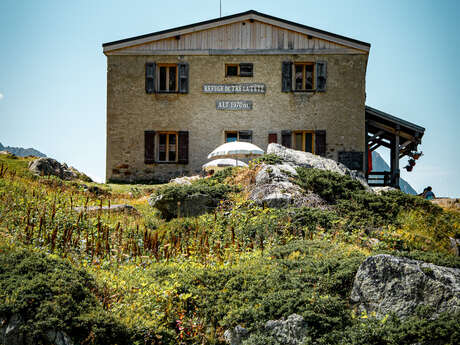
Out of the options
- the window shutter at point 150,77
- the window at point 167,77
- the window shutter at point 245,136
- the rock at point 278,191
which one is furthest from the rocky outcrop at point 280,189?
the window shutter at point 150,77

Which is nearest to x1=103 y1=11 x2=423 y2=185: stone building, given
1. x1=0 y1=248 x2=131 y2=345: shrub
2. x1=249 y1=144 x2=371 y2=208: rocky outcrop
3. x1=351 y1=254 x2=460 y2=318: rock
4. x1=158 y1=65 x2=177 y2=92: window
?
x1=158 y1=65 x2=177 y2=92: window

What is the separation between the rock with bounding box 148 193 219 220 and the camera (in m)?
8.91

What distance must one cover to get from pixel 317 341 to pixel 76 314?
225cm

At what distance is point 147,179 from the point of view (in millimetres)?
19125

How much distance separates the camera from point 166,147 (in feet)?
64.3

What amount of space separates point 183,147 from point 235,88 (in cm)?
363

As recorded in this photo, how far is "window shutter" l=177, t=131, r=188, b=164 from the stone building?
0.15 feet

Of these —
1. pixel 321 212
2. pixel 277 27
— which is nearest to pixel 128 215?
pixel 321 212

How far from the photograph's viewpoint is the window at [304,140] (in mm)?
19375

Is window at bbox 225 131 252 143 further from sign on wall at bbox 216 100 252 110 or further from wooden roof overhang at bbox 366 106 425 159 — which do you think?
wooden roof overhang at bbox 366 106 425 159

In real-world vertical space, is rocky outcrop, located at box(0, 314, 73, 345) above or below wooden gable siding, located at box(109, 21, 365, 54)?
below

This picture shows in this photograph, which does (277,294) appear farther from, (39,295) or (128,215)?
(128,215)

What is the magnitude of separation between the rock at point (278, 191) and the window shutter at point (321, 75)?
10.8 metres

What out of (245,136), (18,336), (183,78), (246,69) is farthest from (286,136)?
(18,336)
